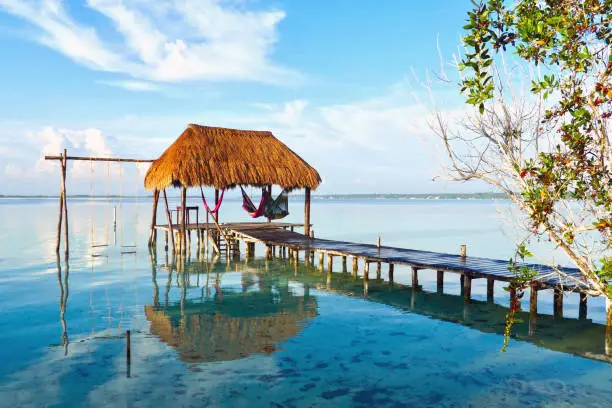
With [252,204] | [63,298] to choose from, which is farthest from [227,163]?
[63,298]

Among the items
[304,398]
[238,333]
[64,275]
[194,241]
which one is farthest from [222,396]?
[194,241]

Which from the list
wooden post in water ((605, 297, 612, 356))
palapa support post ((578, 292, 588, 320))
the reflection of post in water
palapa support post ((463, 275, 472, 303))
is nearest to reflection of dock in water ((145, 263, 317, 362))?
the reflection of post in water

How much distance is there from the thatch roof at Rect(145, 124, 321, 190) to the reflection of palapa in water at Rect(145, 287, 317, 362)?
511cm

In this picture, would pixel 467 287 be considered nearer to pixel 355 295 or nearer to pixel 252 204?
pixel 355 295

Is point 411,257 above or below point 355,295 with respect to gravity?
above

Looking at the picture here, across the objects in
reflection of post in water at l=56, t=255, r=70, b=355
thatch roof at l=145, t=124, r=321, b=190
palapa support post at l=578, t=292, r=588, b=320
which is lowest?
reflection of post in water at l=56, t=255, r=70, b=355

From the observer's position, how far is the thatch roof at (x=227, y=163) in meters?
14.6

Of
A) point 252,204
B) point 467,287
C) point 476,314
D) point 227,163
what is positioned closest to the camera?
point 476,314

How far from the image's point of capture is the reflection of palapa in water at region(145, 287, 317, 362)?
270 inches

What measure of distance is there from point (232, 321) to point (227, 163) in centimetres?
800

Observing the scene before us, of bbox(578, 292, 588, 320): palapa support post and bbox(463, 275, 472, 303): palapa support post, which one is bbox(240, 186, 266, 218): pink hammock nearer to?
bbox(463, 275, 472, 303): palapa support post

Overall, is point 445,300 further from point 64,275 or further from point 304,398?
point 64,275

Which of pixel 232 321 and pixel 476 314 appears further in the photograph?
pixel 476 314

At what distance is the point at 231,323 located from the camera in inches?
320
